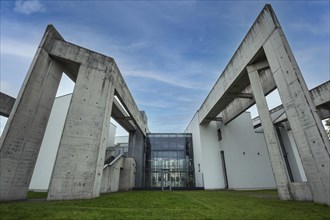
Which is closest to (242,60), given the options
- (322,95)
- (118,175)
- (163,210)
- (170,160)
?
(322,95)

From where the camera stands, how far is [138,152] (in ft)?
72.8

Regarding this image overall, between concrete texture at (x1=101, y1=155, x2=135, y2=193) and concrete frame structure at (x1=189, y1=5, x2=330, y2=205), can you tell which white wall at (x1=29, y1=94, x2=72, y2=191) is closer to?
concrete texture at (x1=101, y1=155, x2=135, y2=193)

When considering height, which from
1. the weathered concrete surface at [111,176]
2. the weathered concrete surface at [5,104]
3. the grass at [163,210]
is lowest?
the grass at [163,210]

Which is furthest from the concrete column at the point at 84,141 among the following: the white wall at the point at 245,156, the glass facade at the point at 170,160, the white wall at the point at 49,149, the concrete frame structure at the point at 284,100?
the white wall at the point at 245,156

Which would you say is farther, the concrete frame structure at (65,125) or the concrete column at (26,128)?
the concrete frame structure at (65,125)

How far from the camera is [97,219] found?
155 inches

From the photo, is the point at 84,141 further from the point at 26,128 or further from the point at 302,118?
the point at 302,118

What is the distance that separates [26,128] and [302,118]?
1411cm

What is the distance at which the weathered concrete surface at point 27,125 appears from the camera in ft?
26.0

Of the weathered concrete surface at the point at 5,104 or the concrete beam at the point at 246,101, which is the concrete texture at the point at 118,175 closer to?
the weathered concrete surface at the point at 5,104

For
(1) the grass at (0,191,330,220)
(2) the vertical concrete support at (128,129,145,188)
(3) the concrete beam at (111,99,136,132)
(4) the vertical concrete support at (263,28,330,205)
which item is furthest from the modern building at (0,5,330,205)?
(2) the vertical concrete support at (128,129,145,188)

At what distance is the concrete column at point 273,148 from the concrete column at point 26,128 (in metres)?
13.6

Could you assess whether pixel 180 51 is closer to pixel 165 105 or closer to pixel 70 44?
pixel 70 44

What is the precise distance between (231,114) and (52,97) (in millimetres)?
17774
